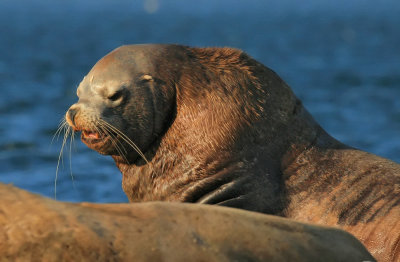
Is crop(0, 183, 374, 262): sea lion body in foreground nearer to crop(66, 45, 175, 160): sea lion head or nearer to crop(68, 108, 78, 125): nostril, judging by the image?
crop(66, 45, 175, 160): sea lion head

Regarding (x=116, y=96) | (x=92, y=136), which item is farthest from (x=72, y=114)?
(x=116, y=96)

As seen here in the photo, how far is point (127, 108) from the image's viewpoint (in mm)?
8180

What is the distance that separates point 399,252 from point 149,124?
2.22 metres

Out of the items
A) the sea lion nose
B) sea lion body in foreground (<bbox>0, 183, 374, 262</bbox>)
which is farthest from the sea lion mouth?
sea lion body in foreground (<bbox>0, 183, 374, 262</bbox>)

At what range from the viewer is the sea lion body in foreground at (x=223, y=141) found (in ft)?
25.7

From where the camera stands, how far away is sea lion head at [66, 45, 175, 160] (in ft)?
26.7

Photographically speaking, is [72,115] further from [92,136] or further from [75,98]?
[75,98]

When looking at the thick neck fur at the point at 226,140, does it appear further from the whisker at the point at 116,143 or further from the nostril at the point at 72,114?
the nostril at the point at 72,114

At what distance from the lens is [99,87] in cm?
820

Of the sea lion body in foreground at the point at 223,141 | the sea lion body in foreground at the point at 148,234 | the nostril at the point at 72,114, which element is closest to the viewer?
the sea lion body in foreground at the point at 148,234

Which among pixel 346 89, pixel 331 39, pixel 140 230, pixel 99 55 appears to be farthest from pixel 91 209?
pixel 331 39

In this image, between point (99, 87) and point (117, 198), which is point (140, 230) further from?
point (117, 198)

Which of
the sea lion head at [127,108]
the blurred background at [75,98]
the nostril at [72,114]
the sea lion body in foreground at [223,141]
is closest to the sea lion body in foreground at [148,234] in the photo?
the sea lion body in foreground at [223,141]

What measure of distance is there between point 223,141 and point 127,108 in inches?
33.4
